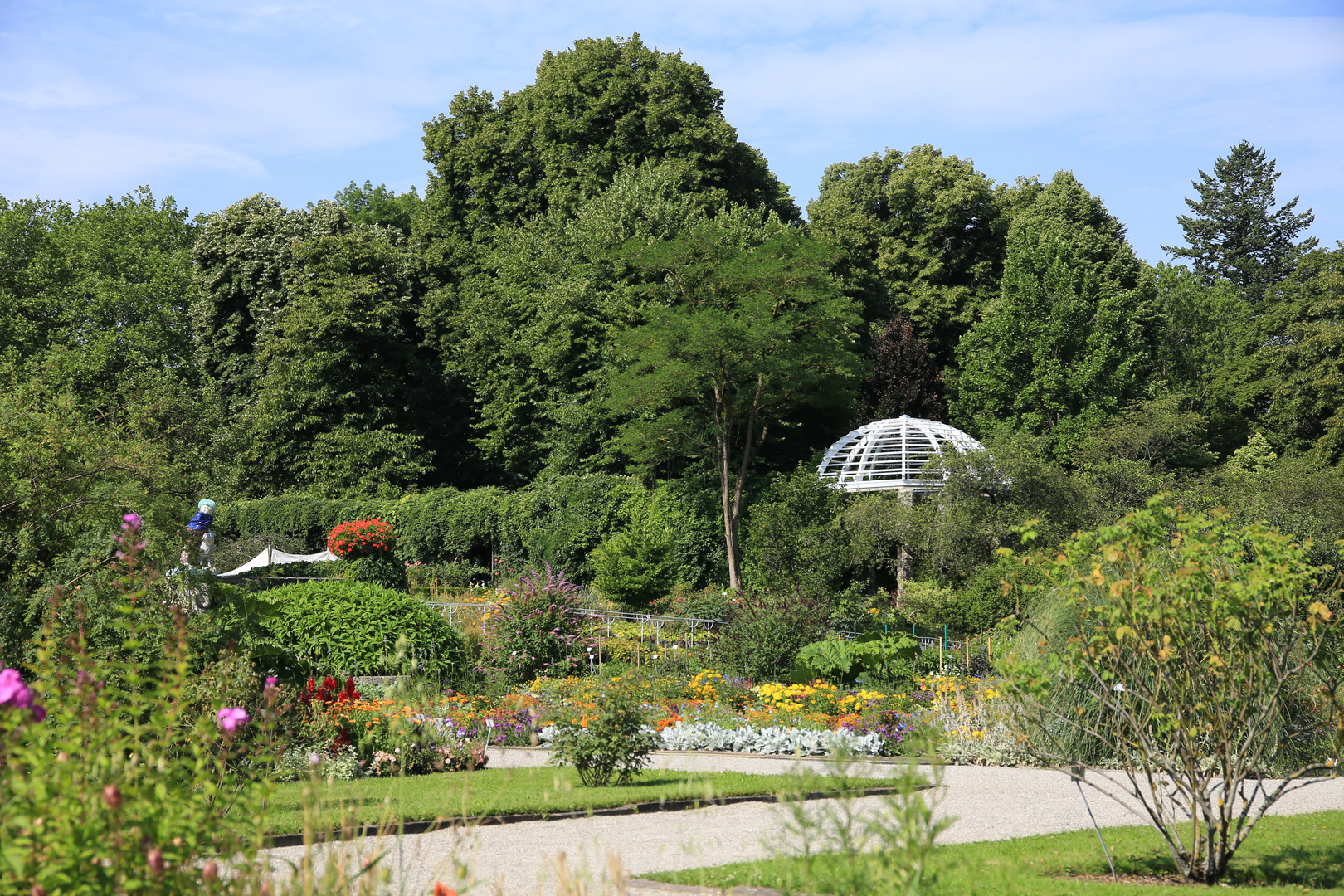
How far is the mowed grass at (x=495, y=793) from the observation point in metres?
6.17

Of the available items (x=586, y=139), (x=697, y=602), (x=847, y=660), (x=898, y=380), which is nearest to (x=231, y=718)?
(x=847, y=660)

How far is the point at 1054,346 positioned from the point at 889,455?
873 centimetres

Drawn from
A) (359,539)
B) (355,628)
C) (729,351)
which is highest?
(729,351)

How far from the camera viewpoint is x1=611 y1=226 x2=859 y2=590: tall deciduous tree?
20000mm

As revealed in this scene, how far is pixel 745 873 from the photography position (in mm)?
5086

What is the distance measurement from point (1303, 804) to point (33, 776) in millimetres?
8266

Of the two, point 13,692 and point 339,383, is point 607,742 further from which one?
point 339,383

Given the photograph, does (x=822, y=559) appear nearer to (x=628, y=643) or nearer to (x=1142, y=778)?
(x=628, y=643)

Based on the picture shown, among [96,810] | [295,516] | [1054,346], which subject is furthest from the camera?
[295,516]

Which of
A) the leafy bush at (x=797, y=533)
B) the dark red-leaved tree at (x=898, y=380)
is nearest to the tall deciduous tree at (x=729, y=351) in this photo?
the leafy bush at (x=797, y=533)

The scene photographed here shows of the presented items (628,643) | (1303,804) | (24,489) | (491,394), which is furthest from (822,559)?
(491,394)

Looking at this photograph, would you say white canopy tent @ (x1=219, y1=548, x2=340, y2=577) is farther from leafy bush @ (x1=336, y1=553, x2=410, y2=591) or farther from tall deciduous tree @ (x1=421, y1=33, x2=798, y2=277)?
tall deciduous tree @ (x1=421, y1=33, x2=798, y2=277)

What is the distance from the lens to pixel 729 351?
66.0 ft

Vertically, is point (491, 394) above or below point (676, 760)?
above
